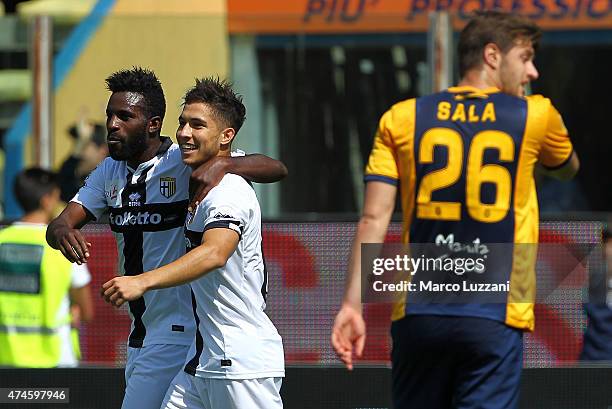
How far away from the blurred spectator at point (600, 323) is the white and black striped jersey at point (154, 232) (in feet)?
8.05

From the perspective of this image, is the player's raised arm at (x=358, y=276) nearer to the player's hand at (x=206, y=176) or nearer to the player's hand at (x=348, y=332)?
Result: the player's hand at (x=348, y=332)

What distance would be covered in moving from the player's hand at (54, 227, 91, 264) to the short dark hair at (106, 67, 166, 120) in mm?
657

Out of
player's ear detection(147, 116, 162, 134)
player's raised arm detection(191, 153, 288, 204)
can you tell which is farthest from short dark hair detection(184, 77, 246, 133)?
player's ear detection(147, 116, 162, 134)

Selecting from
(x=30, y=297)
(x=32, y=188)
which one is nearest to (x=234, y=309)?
(x=30, y=297)

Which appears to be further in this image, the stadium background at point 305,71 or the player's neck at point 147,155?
the stadium background at point 305,71

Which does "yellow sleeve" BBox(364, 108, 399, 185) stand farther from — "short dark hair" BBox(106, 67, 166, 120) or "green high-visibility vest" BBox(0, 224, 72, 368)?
"green high-visibility vest" BBox(0, 224, 72, 368)

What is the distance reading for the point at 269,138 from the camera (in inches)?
455

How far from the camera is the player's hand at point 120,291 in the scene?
15.9 feet

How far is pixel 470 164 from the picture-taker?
15.9 feet

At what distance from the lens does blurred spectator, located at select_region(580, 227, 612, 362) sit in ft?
23.4

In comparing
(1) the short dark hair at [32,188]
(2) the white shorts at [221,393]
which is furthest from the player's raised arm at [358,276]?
(1) the short dark hair at [32,188]

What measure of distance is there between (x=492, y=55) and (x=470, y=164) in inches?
17.1

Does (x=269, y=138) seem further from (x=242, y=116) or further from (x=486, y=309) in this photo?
(x=486, y=309)

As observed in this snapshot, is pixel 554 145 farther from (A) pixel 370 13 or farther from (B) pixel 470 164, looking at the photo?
(A) pixel 370 13
